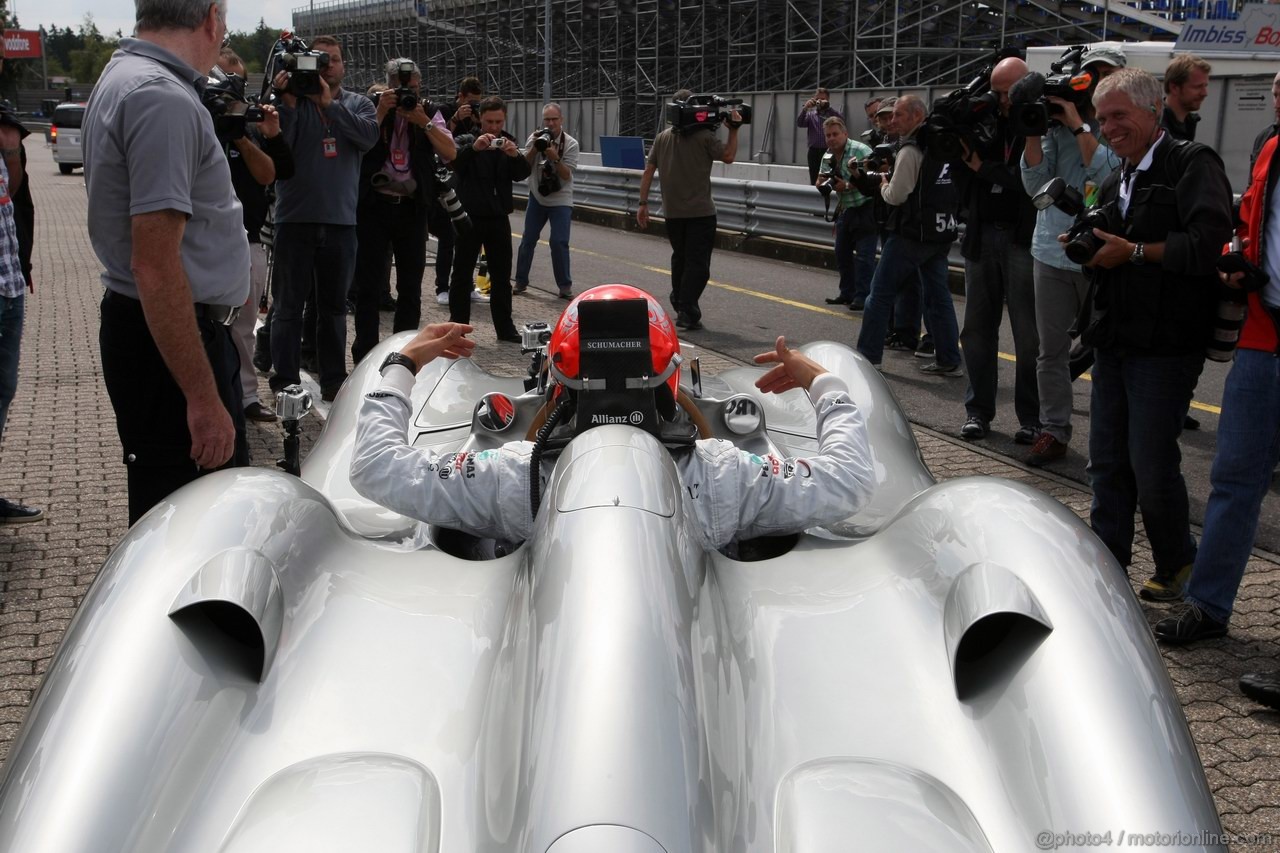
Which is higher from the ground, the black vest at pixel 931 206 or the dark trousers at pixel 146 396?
the black vest at pixel 931 206

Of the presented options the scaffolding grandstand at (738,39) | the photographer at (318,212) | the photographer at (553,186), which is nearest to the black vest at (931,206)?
the photographer at (318,212)

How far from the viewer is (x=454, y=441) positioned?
4254 mm

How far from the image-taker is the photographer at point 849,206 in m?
10.5

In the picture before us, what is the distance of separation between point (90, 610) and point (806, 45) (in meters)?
31.1

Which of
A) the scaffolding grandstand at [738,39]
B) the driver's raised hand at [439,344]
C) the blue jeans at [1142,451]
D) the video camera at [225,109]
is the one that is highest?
the scaffolding grandstand at [738,39]

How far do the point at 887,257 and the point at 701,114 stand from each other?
3025 millimetres

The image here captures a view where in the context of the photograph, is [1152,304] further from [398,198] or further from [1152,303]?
[398,198]

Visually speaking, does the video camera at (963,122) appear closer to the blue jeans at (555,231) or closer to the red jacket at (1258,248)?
the red jacket at (1258,248)

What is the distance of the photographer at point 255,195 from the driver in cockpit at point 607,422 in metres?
2.92

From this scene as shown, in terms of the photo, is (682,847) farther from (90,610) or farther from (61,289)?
(61,289)

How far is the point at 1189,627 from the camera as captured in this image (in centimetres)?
414

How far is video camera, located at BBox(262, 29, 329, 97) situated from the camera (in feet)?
21.5

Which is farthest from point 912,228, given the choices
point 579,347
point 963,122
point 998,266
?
point 579,347

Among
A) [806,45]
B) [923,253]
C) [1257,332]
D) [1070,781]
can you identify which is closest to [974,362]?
[923,253]
